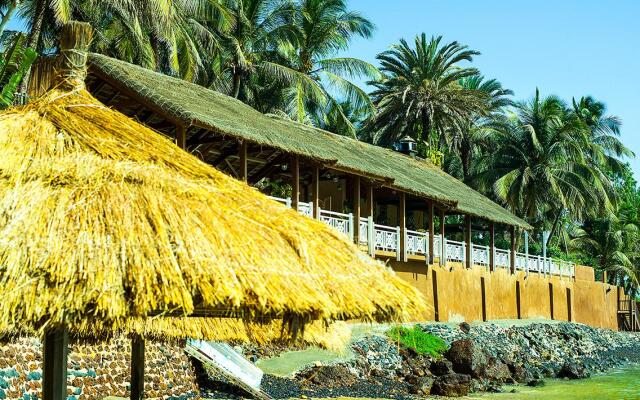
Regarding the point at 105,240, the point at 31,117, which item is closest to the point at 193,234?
the point at 105,240

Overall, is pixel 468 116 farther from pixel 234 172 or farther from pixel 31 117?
pixel 31 117

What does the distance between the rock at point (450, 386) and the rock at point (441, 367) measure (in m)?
1.27

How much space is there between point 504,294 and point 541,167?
1361cm

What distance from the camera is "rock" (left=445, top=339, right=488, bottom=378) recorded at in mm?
21938

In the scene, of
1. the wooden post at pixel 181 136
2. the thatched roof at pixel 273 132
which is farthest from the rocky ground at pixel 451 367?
the wooden post at pixel 181 136

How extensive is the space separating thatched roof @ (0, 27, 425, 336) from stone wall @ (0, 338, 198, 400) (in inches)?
187

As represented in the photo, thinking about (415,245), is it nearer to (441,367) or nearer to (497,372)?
(497,372)

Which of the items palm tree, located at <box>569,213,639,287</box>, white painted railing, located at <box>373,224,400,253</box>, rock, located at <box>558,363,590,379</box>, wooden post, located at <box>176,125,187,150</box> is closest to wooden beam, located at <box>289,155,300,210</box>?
wooden post, located at <box>176,125,187,150</box>

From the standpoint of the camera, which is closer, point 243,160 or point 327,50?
point 243,160

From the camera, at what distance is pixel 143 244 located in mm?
5824

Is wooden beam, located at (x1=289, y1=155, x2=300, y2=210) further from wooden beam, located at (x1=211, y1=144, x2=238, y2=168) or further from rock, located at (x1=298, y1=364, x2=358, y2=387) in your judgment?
rock, located at (x1=298, y1=364, x2=358, y2=387)

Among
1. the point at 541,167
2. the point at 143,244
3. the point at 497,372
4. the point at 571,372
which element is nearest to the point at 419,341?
the point at 497,372

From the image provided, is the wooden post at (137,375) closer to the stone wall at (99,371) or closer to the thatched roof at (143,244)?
the stone wall at (99,371)

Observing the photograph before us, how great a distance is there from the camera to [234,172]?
23.2 m
